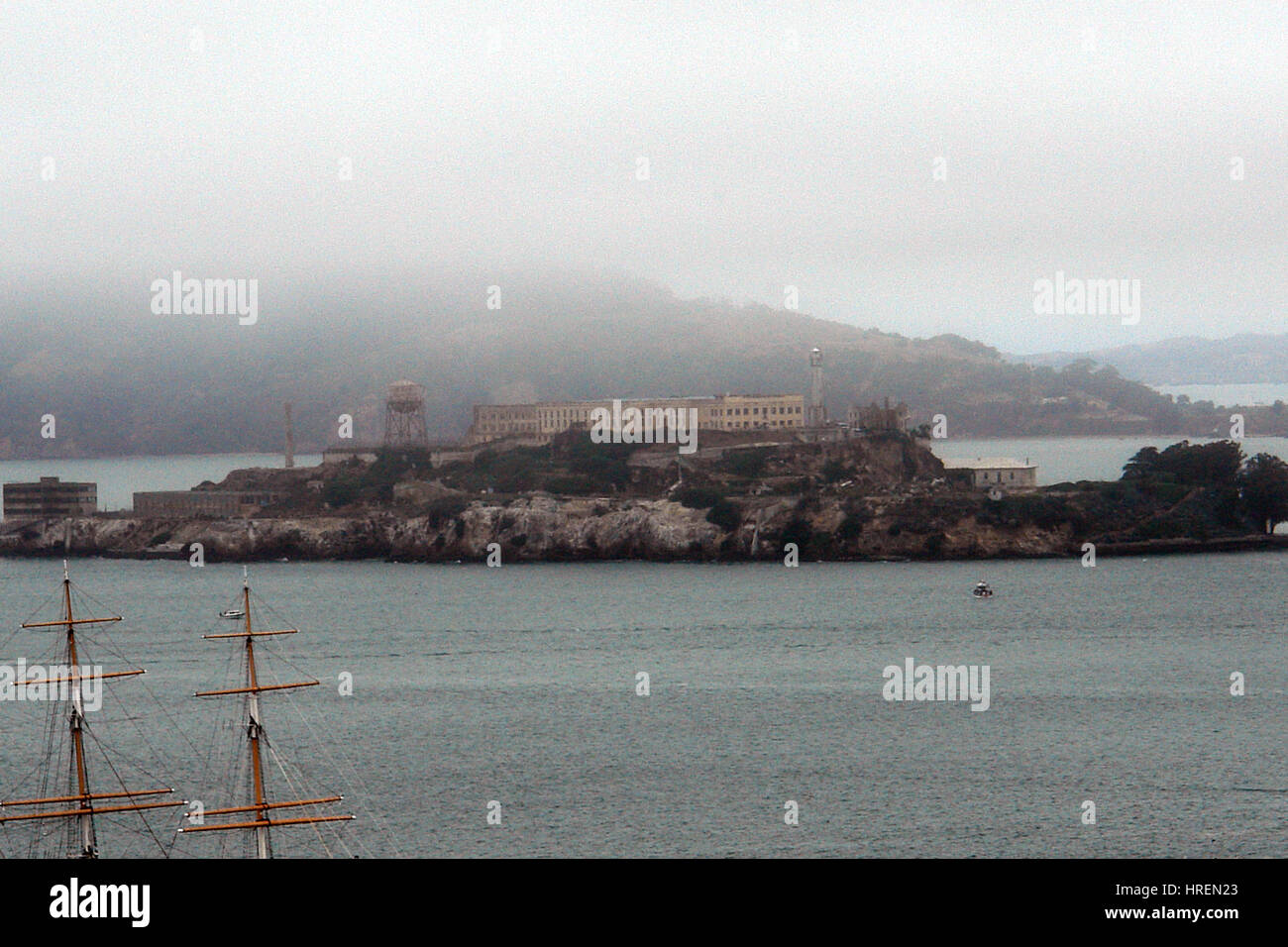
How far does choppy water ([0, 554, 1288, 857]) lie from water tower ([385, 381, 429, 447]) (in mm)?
57897

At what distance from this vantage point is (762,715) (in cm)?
4275

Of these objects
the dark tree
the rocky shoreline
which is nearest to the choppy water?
the rocky shoreline

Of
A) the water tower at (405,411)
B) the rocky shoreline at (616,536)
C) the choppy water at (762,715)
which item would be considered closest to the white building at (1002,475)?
the rocky shoreline at (616,536)

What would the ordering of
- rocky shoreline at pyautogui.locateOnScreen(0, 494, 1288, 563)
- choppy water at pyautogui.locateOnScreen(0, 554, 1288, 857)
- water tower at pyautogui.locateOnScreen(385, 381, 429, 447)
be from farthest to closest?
water tower at pyautogui.locateOnScreen(385, 381, 429, 447) < rocky shoreline at pyautogui.locateOnScreen(0, 494, 1288, 563) < choppy water at pyautogui.locateOnScreen(0, 554, 1288, 857)

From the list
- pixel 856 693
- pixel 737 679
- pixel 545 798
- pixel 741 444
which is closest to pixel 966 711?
pixel 856 693

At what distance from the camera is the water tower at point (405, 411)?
440ft

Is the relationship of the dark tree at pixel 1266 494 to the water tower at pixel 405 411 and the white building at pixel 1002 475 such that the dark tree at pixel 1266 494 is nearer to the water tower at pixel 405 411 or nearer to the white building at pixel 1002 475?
the white building at pixel 1002 475

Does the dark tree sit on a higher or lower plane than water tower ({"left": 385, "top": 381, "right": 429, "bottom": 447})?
lower

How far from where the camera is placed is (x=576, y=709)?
43.8m

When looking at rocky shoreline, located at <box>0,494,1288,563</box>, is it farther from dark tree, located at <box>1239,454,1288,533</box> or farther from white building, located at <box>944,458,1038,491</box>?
white building, located at <box>944,458,1038,491</box>

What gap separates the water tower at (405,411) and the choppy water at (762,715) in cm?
5790

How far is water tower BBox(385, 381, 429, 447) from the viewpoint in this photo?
134 m

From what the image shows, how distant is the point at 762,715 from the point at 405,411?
312ft
